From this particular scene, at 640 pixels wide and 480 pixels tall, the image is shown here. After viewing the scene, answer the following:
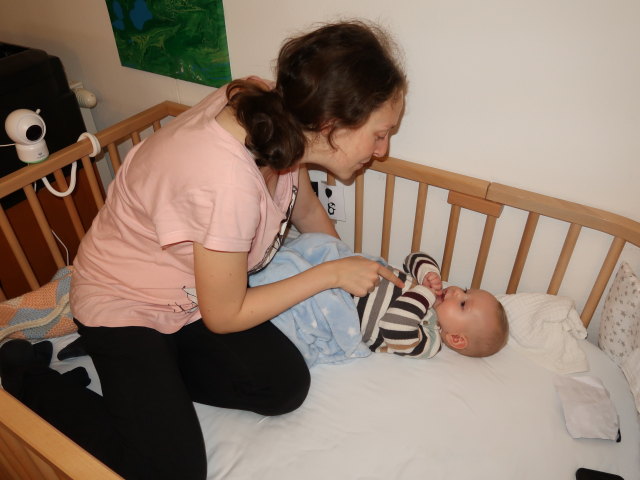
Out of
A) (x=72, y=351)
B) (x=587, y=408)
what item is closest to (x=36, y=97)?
(x=72, y=351)

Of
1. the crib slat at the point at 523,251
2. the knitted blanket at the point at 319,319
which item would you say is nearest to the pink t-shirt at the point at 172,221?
the knitted blanket at the point at 319,319

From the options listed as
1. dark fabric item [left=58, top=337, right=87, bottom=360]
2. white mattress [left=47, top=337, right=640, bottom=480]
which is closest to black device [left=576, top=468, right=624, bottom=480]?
white mattress [left=47, top=337, right=640, bottom=480]

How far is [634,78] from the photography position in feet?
3.05

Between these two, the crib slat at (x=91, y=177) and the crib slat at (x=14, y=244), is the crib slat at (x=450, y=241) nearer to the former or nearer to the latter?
the crib slat at (x=91, y=177)

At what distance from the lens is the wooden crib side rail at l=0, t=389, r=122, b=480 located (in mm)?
701

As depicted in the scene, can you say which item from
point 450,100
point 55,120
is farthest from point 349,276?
point 55,120

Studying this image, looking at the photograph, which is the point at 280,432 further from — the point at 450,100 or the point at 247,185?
the point at 450,100

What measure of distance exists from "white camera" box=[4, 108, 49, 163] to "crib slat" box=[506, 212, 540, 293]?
1.31 meters

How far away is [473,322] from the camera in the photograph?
1221mm

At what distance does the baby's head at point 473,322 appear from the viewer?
1213mm

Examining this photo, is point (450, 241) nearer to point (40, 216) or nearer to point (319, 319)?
point (319, 319)

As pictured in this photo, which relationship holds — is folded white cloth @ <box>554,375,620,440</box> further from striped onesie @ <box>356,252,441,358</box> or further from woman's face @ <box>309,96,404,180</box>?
woman's face @ <box>309,96,404,180</box>

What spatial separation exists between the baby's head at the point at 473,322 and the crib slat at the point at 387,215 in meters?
0.27

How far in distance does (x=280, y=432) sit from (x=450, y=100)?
88 centimetres
